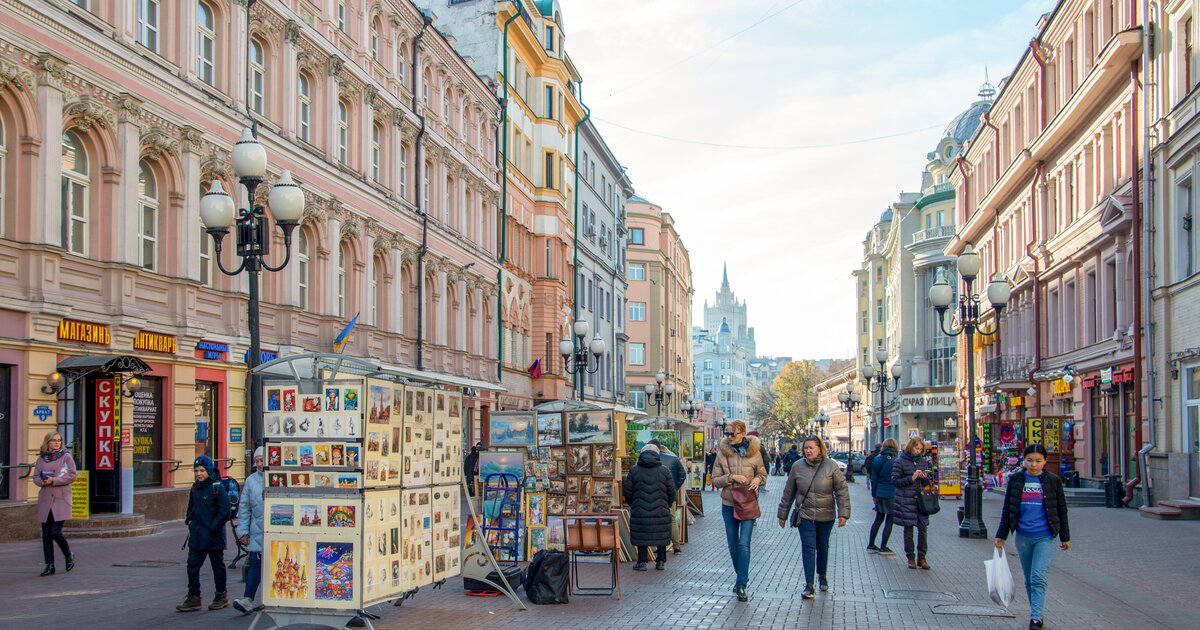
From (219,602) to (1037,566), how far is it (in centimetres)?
800

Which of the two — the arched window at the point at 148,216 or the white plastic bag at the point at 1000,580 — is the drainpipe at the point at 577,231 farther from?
the white plastic bag at the point at 1000,580

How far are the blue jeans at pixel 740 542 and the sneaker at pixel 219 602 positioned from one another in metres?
5.28

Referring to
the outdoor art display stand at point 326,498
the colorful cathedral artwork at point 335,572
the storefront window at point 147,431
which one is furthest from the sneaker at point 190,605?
the storefront window at point 147,431

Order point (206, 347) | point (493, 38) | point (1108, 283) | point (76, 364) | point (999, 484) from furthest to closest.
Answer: point (493, 38), point (999, 484), point (1108, 283), point (206, 347), point (76, 364)

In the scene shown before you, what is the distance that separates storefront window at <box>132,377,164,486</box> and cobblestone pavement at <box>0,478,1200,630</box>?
7.52ft

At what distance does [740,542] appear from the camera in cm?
1327

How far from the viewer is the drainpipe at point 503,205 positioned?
4544 cm

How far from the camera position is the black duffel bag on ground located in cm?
1284

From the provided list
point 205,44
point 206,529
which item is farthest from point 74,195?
point 206,529

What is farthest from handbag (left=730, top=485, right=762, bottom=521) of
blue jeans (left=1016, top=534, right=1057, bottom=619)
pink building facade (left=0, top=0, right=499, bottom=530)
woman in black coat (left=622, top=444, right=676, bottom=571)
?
pink building facade (left=0, top=0, right=499, bottom=530)

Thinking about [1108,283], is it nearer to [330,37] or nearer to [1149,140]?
[1149,140]

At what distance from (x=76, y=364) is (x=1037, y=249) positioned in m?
31.7

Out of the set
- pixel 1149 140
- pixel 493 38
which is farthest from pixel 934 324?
pixel 1149 140

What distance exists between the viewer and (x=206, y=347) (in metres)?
23.4
